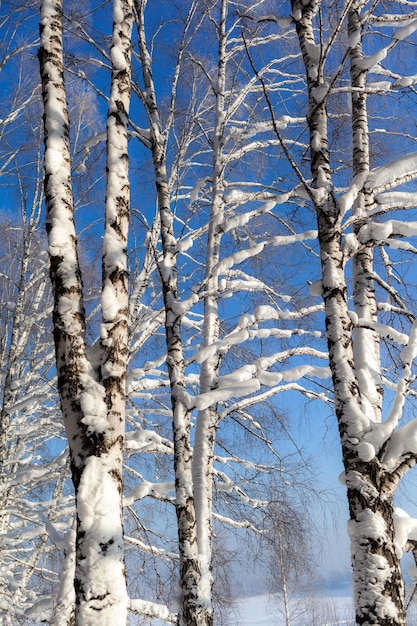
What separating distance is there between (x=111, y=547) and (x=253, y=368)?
190cm

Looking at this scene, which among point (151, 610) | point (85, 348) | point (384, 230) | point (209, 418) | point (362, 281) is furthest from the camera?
point (151, 610)

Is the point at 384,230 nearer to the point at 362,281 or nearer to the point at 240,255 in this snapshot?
the point at 362,281

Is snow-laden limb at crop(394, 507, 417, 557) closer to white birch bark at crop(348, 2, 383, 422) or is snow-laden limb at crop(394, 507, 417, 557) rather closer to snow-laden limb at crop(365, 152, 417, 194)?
white birch bark at crop(348, 2, 383, 422)

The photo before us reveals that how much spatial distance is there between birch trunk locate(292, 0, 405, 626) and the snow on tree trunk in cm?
99

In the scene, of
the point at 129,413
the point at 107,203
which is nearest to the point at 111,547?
the point at 107,203

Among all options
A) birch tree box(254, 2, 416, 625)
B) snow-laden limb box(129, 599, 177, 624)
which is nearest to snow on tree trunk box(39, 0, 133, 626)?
birch tree box(254, 2, 416, 625)

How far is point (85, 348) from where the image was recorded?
7.91 ft

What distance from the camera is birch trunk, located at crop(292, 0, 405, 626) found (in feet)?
6.81

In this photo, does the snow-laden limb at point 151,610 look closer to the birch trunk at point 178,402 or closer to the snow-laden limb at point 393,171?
the birch trunk at point 178,402

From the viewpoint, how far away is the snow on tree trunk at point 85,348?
6.47 ft

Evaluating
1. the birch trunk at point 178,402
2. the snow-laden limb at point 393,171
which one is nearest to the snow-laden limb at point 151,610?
the birch trunk at point 178,402

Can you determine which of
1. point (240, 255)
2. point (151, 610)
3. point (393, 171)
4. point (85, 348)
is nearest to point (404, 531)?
point (85, 348)

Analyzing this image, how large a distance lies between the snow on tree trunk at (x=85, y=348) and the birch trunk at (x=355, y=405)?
993mm

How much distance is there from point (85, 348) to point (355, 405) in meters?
1.30
